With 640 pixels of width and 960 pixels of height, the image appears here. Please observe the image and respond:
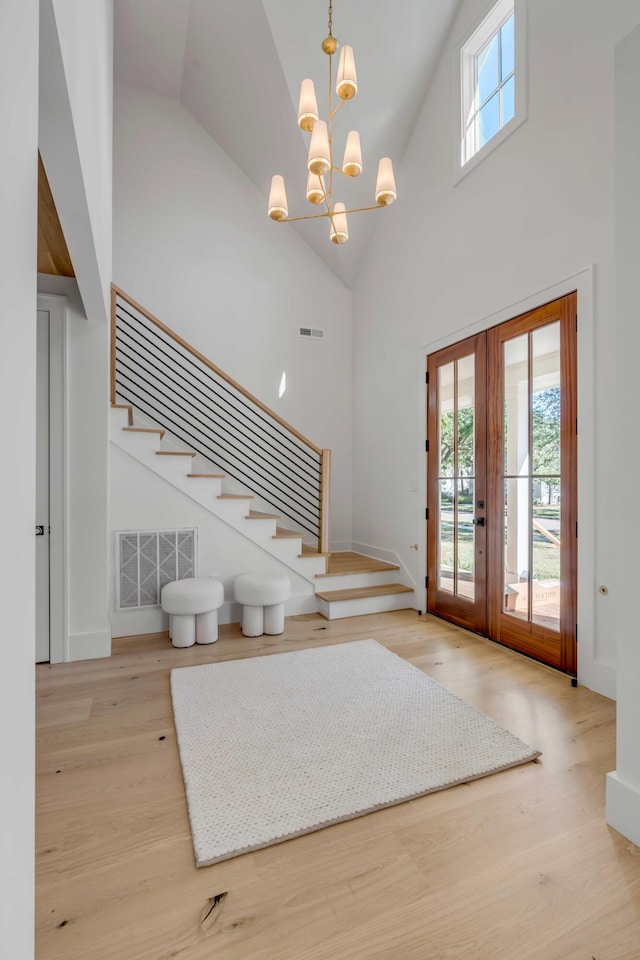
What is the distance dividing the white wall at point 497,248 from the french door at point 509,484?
0.17 meters

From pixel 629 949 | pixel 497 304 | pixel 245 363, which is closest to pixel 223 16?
pixel 245 363

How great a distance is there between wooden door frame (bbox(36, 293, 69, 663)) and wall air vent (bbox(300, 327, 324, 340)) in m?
2.92

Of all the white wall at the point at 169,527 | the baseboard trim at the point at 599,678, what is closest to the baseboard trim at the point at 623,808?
the baseboard trim at the point at 599,678

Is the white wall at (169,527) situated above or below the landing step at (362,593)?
above

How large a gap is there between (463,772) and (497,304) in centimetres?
297

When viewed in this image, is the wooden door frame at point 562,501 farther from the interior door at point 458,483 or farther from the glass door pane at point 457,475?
the glass door pane at point 457,475

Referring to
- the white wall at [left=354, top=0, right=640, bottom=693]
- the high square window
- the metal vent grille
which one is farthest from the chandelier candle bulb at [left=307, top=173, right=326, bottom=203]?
the metal vent grille

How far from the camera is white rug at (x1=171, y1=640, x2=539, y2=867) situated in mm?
1730

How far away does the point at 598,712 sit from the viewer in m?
2.47

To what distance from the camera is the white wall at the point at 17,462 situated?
1.93 feet

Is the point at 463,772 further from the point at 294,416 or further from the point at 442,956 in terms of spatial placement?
the point at 294,416

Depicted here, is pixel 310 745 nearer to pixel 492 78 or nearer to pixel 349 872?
pixel 349 872

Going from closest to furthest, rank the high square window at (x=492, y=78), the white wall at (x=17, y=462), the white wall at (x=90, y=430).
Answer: the white wall at (x=17, y=462) → the white wall at (x=90, y=430) → the high square window at (x=492, y=78)

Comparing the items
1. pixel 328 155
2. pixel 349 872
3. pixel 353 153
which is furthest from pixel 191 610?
pixel 353 153
